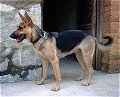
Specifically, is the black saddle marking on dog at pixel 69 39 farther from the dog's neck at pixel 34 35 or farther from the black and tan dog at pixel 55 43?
the dog's neck at pixel 34 35

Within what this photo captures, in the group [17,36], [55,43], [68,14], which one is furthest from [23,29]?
[68,14]

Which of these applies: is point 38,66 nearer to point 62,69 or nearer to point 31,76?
point 31,76

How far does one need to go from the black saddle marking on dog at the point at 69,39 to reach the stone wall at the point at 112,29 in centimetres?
110

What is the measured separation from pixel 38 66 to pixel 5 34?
2.88ft

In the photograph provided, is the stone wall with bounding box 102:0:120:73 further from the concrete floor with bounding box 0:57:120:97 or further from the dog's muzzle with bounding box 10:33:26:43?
the dog's muzzle with bounding box 10:33:26:43

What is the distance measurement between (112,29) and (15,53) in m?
2.16

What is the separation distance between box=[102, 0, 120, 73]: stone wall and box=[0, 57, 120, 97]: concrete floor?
0.23m

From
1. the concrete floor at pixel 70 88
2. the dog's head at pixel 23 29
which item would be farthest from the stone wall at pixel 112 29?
the dog's head at pixel 23 29

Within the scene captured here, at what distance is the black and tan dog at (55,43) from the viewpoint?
4863 mm

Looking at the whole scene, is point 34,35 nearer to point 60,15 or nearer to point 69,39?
point 69,39

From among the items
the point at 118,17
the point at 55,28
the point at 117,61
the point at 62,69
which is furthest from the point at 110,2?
the point at 55,28

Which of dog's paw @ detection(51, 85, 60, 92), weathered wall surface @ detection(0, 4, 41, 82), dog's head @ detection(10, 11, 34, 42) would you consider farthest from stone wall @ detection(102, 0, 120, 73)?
dog's head @ detection(10, 11, 34, 42)

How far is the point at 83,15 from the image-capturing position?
25.9 feet

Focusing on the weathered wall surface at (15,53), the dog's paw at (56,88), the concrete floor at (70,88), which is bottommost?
the concrete floor at (70,88)
